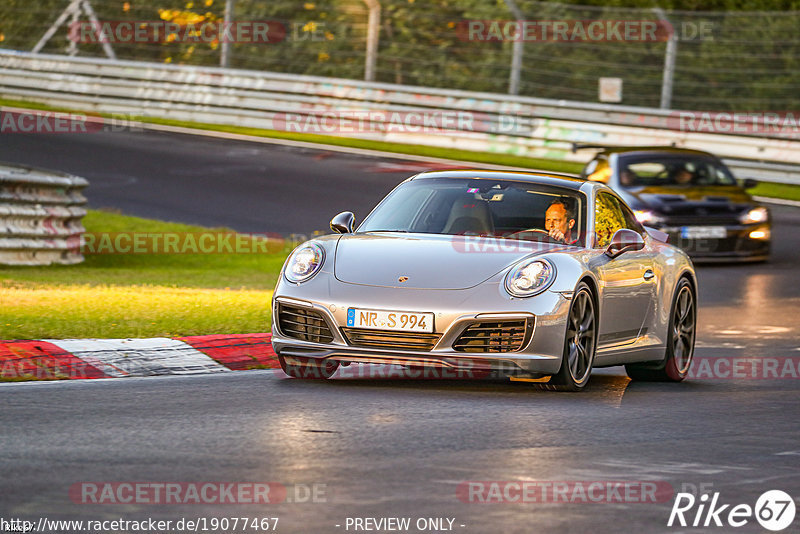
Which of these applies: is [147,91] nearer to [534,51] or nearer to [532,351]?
[534,51]

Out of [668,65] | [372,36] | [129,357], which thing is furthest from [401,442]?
[372,36]

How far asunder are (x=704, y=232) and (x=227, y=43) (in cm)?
1398

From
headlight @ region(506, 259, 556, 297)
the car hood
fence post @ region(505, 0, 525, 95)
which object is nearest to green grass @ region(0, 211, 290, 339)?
the car hood

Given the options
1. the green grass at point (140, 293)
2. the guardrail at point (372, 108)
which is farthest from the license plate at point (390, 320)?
the guardrail at point (372, 108)

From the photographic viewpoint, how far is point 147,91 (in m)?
31.3

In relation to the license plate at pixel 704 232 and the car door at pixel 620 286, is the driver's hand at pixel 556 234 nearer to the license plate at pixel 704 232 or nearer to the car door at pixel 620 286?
the car door at pixel 620 286

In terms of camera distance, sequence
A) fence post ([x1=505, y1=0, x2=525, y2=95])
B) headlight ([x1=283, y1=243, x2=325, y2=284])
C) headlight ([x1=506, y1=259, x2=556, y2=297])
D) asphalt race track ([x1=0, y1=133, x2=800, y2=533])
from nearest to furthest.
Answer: asphalt race track ([x1=0, y1=133, x2=800, y2=533]) → headlight ([x1=506, y1=259, x2=556, y2=297]) → headlight ([x1=283, y1=243, x2=325, y2=284]) → fence post ([x1=505, y1=0, x2=525, y2=95])

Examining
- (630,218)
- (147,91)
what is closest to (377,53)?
(147,91)

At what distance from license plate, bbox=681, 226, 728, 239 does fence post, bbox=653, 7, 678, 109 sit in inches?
316

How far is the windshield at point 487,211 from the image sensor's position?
990 cm

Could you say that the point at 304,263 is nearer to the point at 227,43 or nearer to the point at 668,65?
the point at 668,65

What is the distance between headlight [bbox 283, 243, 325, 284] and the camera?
9.29 m

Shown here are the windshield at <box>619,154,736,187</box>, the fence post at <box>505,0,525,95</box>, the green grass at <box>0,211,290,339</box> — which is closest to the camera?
the green grass at <box>0,211,290,339</box>

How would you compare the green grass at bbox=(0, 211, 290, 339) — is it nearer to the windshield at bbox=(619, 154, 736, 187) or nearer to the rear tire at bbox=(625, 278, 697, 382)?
the rear tire at bbox=(625, 278, 697, 382)
